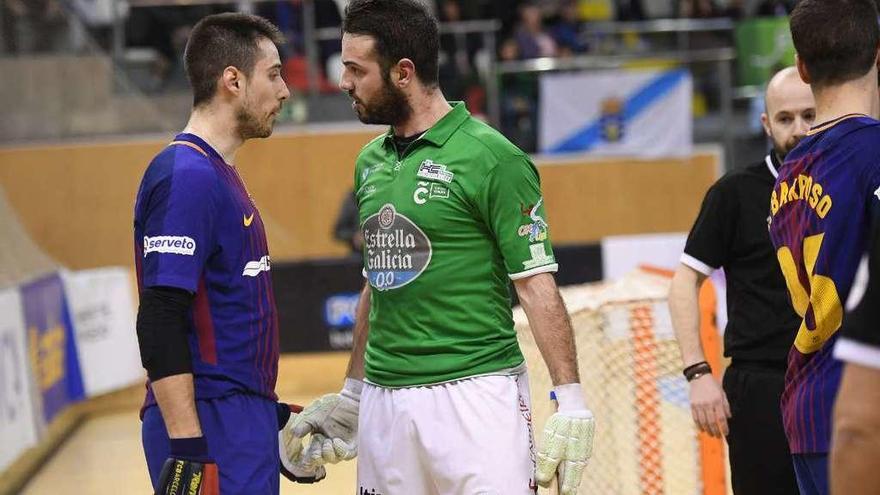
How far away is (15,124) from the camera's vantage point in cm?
1669

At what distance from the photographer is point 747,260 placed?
4703mm

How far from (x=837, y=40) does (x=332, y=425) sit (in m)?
2.02

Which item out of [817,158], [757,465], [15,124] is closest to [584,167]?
[15,124]

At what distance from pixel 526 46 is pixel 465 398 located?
13.5m

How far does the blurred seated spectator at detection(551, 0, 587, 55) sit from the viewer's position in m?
17.5

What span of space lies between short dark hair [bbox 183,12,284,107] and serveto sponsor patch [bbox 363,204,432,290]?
60 centimetres

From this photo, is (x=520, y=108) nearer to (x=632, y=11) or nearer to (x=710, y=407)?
(x=632, y=11)

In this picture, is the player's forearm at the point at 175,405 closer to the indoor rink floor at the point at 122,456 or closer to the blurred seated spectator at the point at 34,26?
the indoor rink floor at the point at 122,456

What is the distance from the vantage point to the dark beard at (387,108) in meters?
4.10

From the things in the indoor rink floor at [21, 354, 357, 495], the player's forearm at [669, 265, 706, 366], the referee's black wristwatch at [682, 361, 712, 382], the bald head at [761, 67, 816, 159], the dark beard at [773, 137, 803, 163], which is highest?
the bald head at [761, 67, 816, 159]

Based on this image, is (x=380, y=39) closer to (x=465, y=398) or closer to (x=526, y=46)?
(x=465, y=398)

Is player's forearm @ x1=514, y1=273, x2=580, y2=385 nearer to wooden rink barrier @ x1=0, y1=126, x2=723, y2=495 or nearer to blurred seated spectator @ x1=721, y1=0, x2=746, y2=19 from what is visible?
wooden rink barrier @ x1=0, y1=126, x2=723, y2=495

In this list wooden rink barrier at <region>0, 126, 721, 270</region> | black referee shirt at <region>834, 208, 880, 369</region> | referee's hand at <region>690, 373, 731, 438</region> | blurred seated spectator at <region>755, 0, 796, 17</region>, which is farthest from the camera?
blurred seated spectator at <region>755, 0, 796, 17</region>

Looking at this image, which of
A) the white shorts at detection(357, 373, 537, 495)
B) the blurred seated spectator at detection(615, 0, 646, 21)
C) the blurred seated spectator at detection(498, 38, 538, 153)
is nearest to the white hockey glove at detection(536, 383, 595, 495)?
the white shorts at detection(357, 373, 537, 495)
